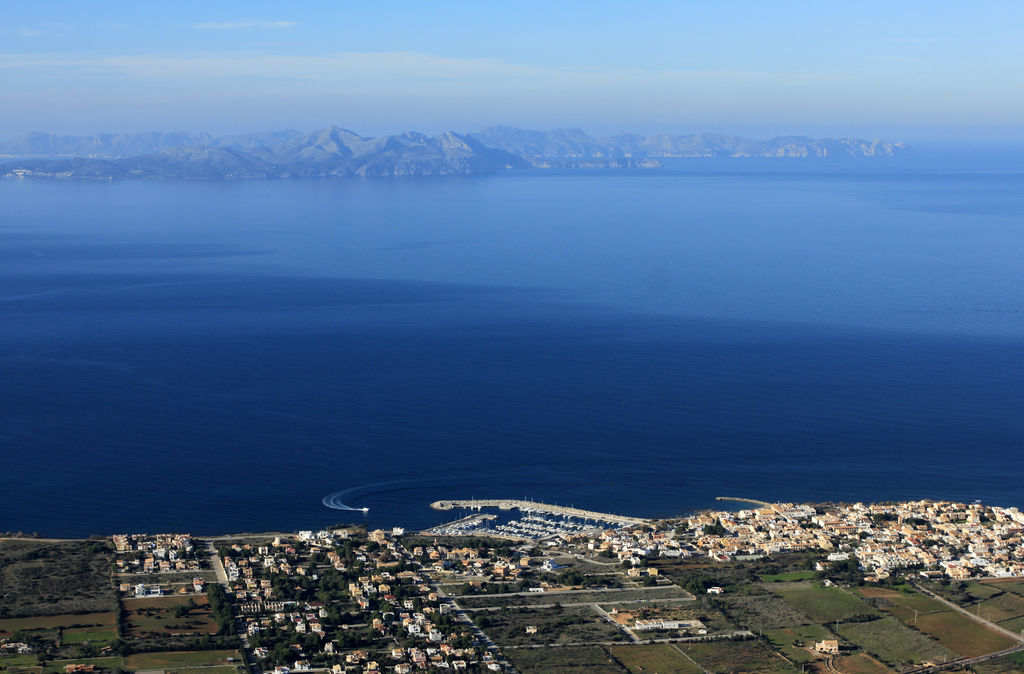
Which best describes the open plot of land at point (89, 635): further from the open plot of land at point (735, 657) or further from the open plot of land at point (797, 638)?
the open plot of land at point (797, 638)

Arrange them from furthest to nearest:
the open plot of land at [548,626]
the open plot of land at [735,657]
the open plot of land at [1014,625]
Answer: the open plot of land at [1014,625]
the open plot of land at [548,626]
the open plot of land at [735,657]

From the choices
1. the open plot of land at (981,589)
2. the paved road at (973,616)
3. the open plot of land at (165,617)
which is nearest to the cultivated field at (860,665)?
the paved road at (973,616)

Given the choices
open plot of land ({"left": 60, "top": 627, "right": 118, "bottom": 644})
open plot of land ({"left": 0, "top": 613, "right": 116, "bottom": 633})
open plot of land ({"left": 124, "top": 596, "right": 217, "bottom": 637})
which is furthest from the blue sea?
open plot of land ({"left": 60, "top": 627, "right": 118, "bottom": 644})

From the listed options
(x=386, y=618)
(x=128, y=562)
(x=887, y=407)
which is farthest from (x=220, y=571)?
(x=887, y=407)

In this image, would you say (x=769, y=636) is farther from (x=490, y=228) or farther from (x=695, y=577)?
(x=490, y=228)

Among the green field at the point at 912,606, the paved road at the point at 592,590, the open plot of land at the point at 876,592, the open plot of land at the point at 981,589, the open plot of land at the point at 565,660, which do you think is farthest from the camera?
the open plot of land at the point at 876,592

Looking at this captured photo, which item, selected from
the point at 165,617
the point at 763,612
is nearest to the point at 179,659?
the point at 165,617
